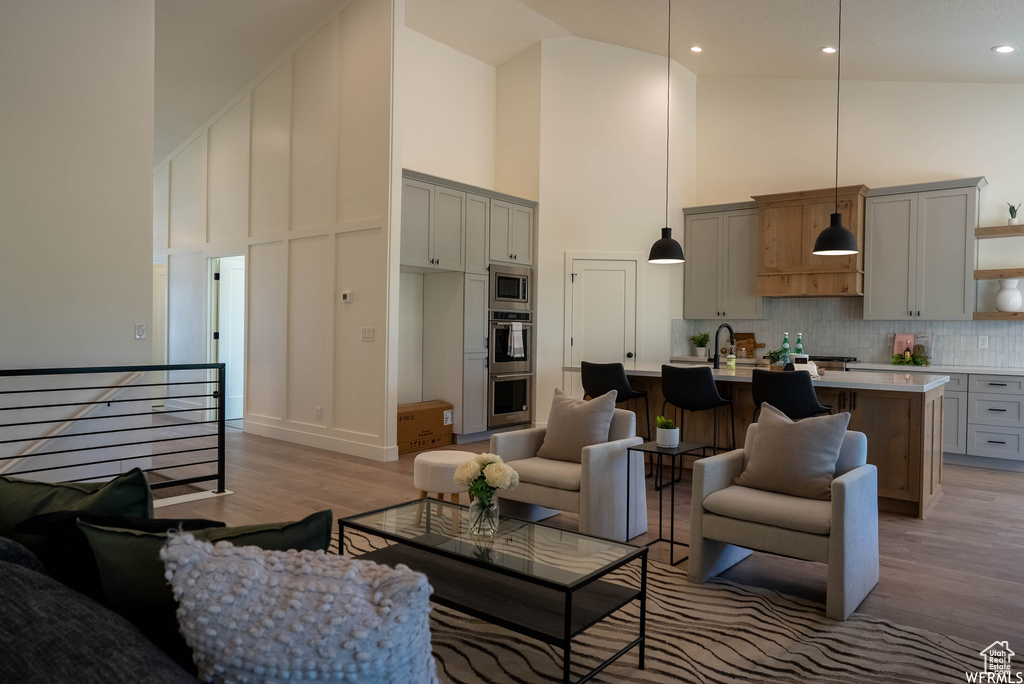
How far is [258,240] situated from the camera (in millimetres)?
7582

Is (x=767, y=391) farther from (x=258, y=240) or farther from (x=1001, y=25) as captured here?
(x=258, y=240)

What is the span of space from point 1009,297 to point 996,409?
1.13 m

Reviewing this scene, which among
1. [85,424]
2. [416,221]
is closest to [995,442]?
[416,221]

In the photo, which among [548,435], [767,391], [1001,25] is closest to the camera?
[548,435]

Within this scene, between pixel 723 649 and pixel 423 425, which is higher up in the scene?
pixel 423 425

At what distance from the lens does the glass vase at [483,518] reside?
2.81m

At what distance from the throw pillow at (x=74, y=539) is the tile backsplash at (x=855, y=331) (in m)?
7.66

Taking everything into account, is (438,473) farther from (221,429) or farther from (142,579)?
(142,579)

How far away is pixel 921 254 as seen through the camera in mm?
6914

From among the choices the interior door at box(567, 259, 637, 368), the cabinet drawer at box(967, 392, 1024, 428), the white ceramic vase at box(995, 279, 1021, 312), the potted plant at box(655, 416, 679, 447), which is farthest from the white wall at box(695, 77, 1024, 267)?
the potted plant at box(655, 416, 679, 447)

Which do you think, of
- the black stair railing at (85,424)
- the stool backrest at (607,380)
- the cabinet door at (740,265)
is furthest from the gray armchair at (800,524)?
the cabinet door at (740,265)

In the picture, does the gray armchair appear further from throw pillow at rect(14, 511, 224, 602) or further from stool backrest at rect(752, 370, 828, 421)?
throw pillow at rect(14, 511, 224, 602)

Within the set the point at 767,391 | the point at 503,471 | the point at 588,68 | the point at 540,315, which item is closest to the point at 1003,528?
the point at 767,391

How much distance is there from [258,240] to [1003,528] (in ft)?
23.7
